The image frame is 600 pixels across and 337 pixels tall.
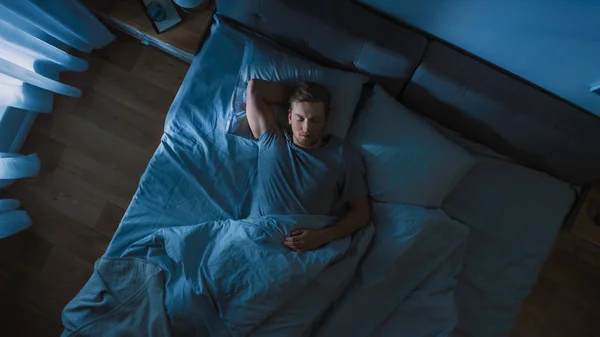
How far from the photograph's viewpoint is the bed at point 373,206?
52.6 inches

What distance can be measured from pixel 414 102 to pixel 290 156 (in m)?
0.58

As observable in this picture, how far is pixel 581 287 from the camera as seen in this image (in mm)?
1906

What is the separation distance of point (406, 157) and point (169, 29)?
118cm

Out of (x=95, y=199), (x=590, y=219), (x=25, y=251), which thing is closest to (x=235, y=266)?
(x=95, y=199)

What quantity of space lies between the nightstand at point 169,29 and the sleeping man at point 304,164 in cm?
44

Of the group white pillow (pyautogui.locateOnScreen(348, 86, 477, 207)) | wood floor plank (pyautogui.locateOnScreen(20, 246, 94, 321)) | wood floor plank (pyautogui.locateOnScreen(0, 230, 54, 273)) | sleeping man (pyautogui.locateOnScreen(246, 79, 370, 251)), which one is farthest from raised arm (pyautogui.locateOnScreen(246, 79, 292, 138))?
wood floor plank (pyautogui.locateOnScreen(0, 230, 54, 273))

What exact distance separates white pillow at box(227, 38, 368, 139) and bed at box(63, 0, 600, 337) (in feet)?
0.09

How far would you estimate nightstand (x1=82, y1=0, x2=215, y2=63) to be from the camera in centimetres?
176

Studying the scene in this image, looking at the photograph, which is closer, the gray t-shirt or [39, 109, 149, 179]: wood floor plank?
the gray t-shirt

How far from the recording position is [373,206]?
1.56m

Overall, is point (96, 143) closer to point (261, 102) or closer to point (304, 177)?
point (261, 102)

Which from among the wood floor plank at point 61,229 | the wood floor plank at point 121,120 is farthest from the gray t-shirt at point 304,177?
the wood floor plank at point 61,229

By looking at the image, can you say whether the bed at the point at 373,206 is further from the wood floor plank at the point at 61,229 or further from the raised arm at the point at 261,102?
the wood floor plank at the point at 61,229

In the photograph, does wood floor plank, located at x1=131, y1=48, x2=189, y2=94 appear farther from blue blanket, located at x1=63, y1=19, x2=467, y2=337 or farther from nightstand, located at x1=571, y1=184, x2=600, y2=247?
nightstand, located at x1=571, y1=184, x2=600, y2=247
